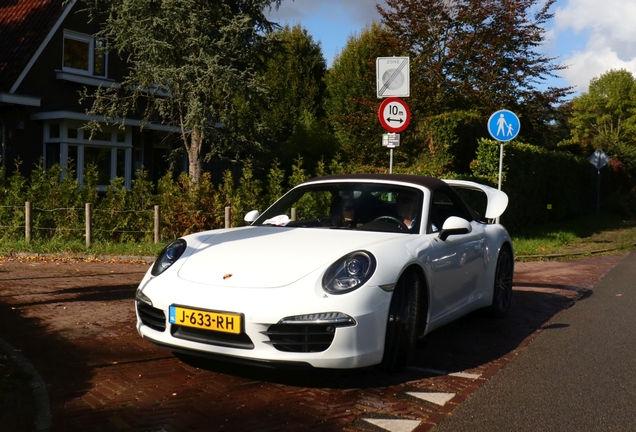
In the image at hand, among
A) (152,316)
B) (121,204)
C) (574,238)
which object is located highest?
(121,204)

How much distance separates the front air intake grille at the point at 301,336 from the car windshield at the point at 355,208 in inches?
54.0

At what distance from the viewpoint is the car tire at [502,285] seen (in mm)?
6895

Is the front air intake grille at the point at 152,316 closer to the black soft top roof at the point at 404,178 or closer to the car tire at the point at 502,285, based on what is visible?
the black soft top roof at the point at 404,178

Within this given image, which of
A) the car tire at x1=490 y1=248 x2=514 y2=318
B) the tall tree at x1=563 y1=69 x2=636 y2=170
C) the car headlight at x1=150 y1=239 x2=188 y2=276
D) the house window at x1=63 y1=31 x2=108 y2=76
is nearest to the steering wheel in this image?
the car headlight at x1=150 y1=239 x2=188 y2=276

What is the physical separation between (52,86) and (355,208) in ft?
54.7

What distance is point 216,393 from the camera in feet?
14.5

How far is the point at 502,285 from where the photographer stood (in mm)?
7113

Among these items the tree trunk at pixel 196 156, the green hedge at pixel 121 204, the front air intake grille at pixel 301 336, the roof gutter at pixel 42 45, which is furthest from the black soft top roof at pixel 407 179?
the roof gutter at pixel 42 45

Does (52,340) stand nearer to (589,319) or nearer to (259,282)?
(259,282)

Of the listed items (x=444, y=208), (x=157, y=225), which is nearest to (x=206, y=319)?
(x=444, y=208)

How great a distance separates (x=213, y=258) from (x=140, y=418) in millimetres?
1247

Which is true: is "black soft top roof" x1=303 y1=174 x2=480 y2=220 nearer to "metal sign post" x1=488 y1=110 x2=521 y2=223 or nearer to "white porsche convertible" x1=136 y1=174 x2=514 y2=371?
"white porsche convertible" x1=136 y1=174 x2=514 y2=371

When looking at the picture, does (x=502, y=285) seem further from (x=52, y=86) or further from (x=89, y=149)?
(x=89, y=149)

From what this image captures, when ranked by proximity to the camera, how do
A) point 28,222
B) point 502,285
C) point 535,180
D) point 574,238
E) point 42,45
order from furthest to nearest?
point 535,180 < point 42,45 < point 574,238 < point 28,222 < point 502,285
